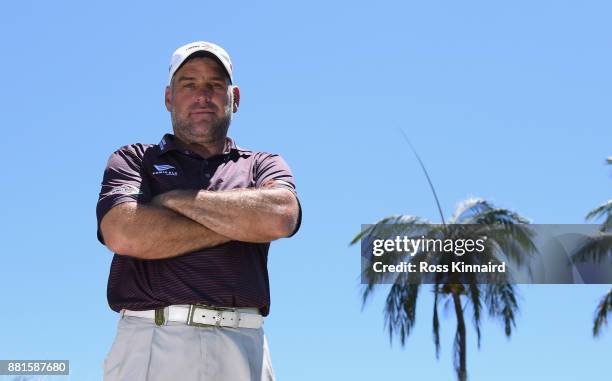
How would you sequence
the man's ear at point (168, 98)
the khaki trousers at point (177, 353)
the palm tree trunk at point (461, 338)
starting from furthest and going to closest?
1. the palm tree trunk at point (461, 338)
2. the man's ear at point (168, 98)
3. the khaki trousers at point (177, 353)

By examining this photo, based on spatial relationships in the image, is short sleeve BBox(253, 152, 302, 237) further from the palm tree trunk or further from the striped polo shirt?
the palm tree trunk

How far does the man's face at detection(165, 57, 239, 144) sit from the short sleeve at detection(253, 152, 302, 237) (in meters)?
0.27

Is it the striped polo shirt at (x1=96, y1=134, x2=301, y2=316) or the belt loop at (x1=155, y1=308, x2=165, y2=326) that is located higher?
the striped polo shirt at (x1=96, y1=134, x2=301, y2=316)

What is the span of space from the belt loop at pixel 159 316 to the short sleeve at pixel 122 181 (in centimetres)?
51

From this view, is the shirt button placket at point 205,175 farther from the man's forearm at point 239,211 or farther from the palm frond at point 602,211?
the palm frond at point 602,211

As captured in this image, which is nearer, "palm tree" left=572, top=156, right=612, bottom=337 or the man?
the man

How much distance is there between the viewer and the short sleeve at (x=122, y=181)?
4.81 meters

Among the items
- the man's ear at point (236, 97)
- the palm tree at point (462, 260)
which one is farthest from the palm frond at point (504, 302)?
the man's ear at point (236, 97)

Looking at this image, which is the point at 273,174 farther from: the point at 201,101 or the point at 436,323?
the point at 436,323

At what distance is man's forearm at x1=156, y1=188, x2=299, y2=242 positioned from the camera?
4680 mm

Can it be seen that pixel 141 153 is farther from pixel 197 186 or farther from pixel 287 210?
pixel 287 210

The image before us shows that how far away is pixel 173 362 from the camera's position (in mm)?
4566

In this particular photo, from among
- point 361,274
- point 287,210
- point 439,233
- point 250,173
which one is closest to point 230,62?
point 250,173

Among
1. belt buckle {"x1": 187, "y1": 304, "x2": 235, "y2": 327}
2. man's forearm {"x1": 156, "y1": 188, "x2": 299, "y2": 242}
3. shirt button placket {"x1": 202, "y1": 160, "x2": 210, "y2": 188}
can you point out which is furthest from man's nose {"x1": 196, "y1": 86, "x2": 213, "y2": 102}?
belt buckle {"x1": 187, "y1": 304, "x2": 235, "y2": 327}
